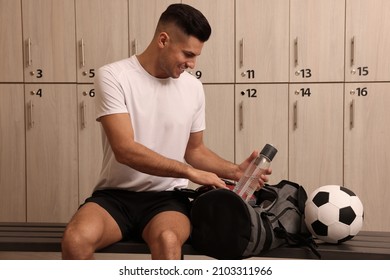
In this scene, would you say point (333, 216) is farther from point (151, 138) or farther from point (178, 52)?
point (178, 52)

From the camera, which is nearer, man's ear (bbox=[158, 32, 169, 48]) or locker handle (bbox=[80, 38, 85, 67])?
man's ear (bbox=[158, 32, 169, 48])

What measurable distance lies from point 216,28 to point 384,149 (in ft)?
4.72

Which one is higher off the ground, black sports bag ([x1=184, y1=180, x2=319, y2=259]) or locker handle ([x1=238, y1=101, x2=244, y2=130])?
locker handle ([x1=238, y1=101, x2=244, y2=130])

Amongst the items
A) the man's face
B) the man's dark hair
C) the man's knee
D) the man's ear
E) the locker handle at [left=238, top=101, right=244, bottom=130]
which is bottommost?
the man's knee

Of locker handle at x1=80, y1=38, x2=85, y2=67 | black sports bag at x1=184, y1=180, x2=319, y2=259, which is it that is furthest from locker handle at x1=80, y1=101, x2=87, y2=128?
black sports bag at x1=184, y1=180, x2=319, y2=259

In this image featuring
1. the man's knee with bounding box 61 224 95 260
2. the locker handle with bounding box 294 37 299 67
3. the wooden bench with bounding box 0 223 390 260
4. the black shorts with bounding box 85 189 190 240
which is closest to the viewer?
the man's knee with bounding box 61 224 95 260

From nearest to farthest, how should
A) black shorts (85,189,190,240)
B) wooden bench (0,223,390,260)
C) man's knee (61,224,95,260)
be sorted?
1. man's knee (61,224,95,260)
2. wooden bench (0,223,390,260)
3. black shorts (85,189,190,240)

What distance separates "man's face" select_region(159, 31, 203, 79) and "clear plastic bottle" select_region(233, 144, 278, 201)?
0.52 m

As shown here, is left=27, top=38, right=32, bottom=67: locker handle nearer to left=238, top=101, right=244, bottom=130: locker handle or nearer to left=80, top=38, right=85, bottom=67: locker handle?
left=80, top=38, right=85, bottom=67: locker handle

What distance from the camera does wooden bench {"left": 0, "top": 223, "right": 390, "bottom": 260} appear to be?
2.27m

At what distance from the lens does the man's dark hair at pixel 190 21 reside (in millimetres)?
2410

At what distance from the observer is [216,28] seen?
3844mm

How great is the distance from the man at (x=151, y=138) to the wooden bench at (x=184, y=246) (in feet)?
0.32
